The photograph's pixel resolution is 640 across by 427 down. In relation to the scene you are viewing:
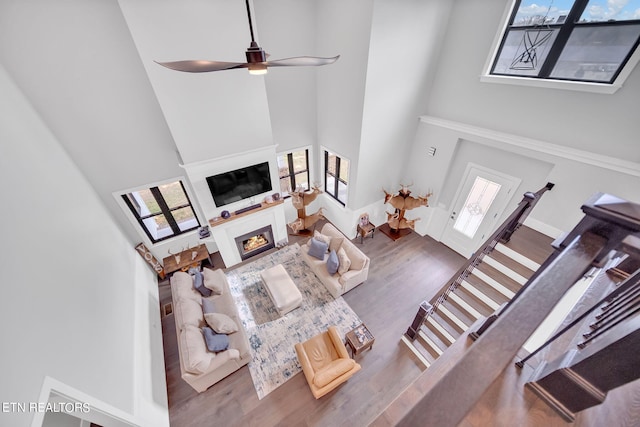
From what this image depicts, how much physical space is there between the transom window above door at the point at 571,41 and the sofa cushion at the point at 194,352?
20.6 feet

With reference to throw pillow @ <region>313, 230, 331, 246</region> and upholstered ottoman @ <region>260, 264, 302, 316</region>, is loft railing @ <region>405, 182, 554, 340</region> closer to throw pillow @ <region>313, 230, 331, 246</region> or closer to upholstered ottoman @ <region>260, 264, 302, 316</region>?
upholstered ottoman @ <region>260, 264, 302, 316</region>

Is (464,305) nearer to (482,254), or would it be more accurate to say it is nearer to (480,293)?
(480,293)

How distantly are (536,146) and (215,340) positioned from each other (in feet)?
18.6

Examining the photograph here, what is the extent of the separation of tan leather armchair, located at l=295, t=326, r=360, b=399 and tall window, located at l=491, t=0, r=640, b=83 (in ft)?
16.7

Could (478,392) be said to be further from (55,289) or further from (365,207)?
(365,207)

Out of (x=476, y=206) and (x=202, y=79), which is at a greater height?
(x=202, y=79)

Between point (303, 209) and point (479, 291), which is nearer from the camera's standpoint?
point (479, 291)

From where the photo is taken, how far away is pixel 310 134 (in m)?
5.65

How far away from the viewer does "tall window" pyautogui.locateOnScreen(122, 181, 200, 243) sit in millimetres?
4527

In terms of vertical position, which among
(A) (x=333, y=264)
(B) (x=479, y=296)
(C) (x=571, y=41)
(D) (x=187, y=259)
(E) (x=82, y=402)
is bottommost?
(D) (x=187, y=259)

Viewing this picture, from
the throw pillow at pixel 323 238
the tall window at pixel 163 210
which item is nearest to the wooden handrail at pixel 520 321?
the throw pillow at pixel 323 238

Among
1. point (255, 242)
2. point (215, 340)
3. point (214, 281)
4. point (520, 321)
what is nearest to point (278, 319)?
point (215, 340)

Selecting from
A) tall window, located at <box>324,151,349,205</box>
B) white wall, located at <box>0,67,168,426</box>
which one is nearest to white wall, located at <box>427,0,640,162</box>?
tall window, located at <box>324,151,349,205</box>

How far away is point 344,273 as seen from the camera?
4.61 meters
